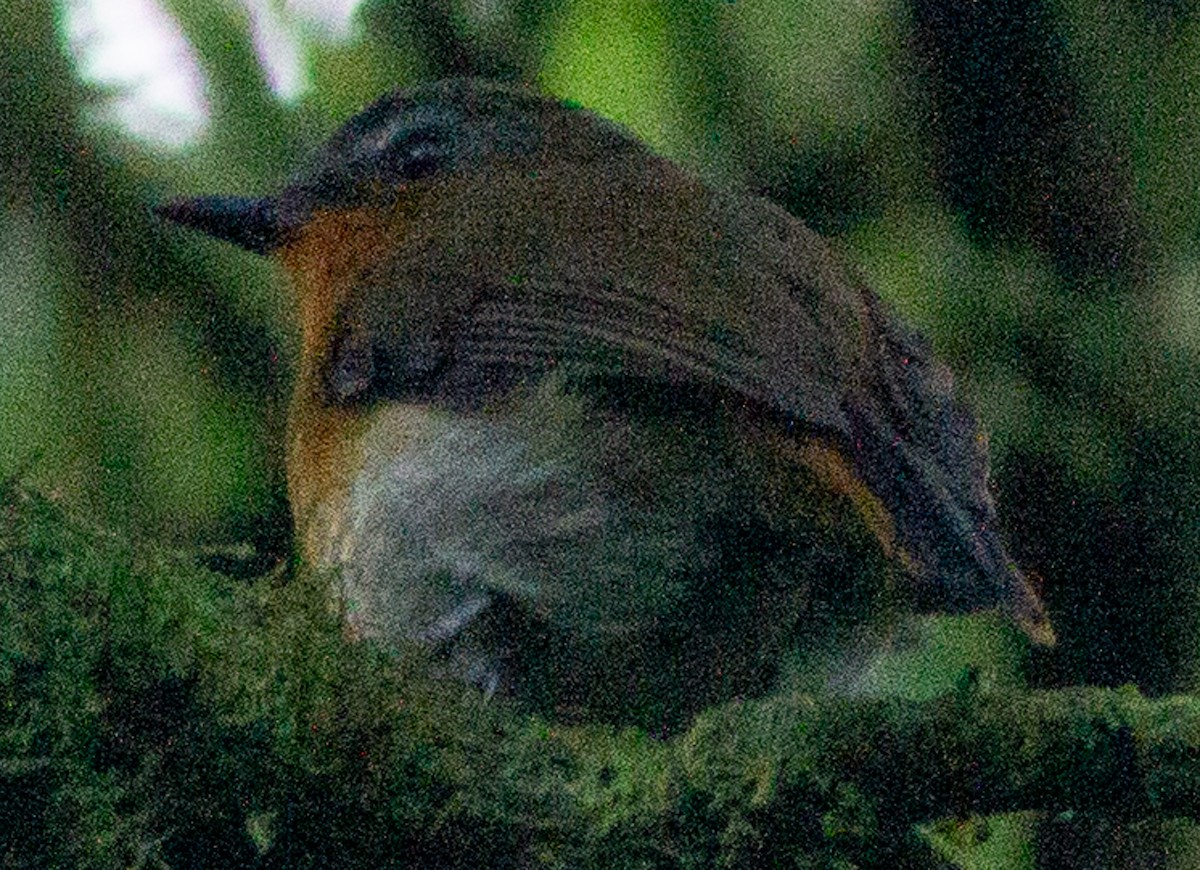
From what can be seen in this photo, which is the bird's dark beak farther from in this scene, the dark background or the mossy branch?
the mossy branch

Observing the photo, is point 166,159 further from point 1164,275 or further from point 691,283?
point 1164,275

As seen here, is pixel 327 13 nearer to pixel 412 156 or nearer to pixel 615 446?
pixel 412 156

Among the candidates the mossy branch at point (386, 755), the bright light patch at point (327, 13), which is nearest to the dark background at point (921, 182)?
the bright light patch at point (327, 13)

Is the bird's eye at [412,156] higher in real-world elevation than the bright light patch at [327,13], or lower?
lower

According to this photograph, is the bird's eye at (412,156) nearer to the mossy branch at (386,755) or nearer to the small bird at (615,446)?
the small bird at (615,446)

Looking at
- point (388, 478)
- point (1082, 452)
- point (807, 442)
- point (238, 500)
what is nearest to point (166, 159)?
point (238, 500)

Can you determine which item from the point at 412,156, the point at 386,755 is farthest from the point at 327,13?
the point at 386,755
